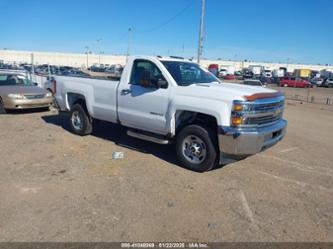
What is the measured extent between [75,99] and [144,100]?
2.65 m

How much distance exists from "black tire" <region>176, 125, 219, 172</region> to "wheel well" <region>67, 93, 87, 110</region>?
318 cm

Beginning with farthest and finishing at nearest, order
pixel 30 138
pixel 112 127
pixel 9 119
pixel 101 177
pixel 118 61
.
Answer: pixel 118 61 < pixel 9 119 < pixel 112 127 < pixel 30 138 < pixel 101 177

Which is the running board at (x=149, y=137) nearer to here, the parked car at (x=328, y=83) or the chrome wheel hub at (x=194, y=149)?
the chrome wheel hub at (x=194, y=149)

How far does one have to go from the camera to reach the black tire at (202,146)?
5.14m

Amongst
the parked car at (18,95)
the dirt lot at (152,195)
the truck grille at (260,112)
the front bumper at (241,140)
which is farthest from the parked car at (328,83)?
the front bumper at (241,140)

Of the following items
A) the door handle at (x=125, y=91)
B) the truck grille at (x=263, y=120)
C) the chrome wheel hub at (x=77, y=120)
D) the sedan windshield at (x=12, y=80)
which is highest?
the door handle at (x=125, y=91)

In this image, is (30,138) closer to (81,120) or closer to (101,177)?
(81,120)

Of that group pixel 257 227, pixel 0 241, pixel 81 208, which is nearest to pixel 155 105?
pixel 81 208

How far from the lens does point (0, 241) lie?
10.3ft

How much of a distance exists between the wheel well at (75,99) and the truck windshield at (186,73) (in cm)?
263

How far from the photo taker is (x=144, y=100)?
598cm

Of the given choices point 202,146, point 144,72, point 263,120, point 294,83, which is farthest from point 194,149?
point 294,83

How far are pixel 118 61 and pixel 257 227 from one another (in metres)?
132

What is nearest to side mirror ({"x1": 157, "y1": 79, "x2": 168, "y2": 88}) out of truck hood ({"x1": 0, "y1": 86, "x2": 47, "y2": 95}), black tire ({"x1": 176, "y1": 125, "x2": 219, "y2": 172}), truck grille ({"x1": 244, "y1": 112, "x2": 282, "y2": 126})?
black tire ({"x1": 176, "y1": 125, "x2": 219, "y2": 172})
